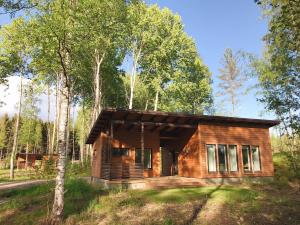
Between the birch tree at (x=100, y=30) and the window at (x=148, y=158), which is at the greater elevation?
the birch tree at (x=100, y=30)

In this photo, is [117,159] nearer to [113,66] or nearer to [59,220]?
[59,220]

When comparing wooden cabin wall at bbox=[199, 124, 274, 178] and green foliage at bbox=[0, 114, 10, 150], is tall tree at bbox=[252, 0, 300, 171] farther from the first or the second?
green foliage at bbox=[0, 114, 10, 150]

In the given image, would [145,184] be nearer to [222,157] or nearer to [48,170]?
[222,157]

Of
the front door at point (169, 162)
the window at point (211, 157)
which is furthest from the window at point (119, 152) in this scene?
the window at point (211, 157)

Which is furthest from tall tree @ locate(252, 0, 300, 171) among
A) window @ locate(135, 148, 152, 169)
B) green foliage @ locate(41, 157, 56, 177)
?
green foliage @ locate(41, 157, 56, 177)

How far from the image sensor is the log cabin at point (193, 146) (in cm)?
1905

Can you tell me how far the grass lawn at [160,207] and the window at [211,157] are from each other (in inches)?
164

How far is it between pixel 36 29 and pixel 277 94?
2387 centimetres

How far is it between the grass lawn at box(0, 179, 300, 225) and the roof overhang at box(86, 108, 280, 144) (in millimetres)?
4697

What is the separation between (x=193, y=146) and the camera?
804 inches

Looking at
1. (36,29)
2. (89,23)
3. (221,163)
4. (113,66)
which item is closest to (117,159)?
(221,163)

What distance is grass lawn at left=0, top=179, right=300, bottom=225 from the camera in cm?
1059

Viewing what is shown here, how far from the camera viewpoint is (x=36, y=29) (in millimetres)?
10500

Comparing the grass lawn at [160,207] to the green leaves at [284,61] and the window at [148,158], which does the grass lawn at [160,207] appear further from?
the window at [148,158]
